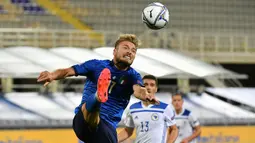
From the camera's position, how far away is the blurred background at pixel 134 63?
15.8 meters

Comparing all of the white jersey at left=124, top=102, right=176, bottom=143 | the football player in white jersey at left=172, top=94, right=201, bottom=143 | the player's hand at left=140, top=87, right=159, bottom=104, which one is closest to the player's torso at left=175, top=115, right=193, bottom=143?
the football player in white jersey at left=172, top=94, right=201, bottom=143

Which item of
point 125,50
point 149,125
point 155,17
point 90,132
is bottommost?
point 149,125

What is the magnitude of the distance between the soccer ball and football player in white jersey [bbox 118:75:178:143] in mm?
1164

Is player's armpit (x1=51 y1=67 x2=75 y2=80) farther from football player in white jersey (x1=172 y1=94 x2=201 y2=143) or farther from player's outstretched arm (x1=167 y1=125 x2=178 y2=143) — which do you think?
football player in white jersey (x1=172 y1=94 x2=201 y2=143)

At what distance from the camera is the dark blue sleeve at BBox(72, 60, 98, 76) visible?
272 inches

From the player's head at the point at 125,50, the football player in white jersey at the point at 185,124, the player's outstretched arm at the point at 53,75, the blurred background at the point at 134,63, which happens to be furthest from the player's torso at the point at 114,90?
the blurred background at the point at 134,63

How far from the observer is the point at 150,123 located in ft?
31.9

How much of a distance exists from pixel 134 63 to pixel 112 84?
8.07 metres

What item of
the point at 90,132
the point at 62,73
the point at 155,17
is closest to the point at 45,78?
the point at 62,73

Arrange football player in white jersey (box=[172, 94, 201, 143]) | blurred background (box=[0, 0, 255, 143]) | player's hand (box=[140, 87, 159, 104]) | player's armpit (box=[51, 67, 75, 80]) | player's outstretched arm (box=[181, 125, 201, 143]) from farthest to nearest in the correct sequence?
blurred background (box=[0, 0, 255, 143]) < football player in white jersey (box=[172, 94, 201, 143]) < player's outstretched arm (box=[181, 125, 201, 143]) < player's armpit (box=[51, 67, 75, 80]) < player's hand (box=[140, 87, 159, 104])

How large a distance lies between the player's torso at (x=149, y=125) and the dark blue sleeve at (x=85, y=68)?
2.75 m

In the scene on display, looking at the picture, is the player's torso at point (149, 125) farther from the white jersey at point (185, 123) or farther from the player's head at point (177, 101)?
the white jersey at point (185, 123)

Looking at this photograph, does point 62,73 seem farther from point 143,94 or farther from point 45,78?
point 143,94

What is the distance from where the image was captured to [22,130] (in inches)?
569
